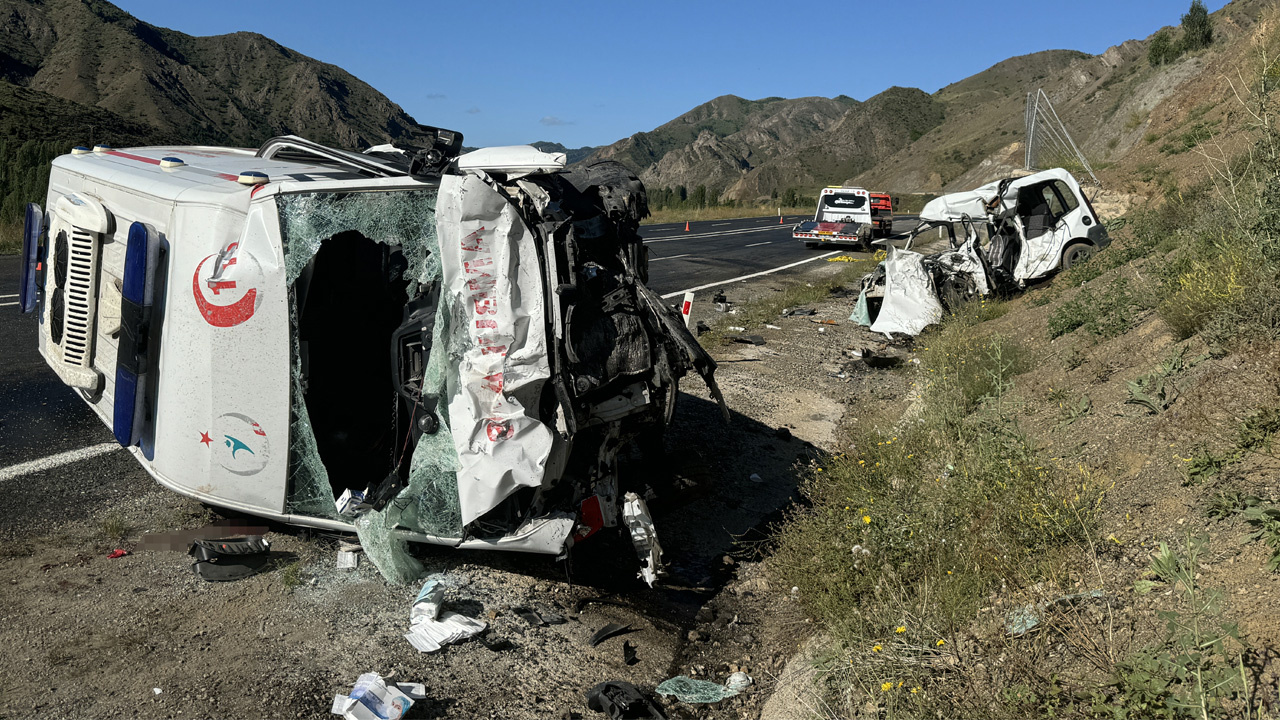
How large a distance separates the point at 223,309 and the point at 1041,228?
1195 cm

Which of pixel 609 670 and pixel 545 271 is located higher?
pixel 545 271

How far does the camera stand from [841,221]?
24453 millimetres

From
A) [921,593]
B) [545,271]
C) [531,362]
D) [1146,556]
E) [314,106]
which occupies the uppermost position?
[314,106]

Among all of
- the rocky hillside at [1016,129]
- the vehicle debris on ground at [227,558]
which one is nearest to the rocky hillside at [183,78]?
the rocky hillside at [1016,129]

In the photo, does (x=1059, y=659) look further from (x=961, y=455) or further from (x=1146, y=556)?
(x=961, y=455)

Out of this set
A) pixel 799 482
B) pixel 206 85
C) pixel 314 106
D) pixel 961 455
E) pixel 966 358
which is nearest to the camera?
pixel 961 455

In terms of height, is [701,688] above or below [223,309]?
below

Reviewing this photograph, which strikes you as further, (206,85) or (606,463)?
(206,85)

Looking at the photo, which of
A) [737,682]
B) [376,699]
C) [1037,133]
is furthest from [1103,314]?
[1037,133]

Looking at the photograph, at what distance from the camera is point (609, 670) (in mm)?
3578

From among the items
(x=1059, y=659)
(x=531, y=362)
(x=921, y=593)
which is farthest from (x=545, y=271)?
(x=1059, y=659)

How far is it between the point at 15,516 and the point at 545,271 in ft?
10.6

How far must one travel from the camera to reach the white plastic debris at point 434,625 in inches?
139

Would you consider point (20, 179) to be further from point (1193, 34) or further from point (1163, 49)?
point (1163, 49)
